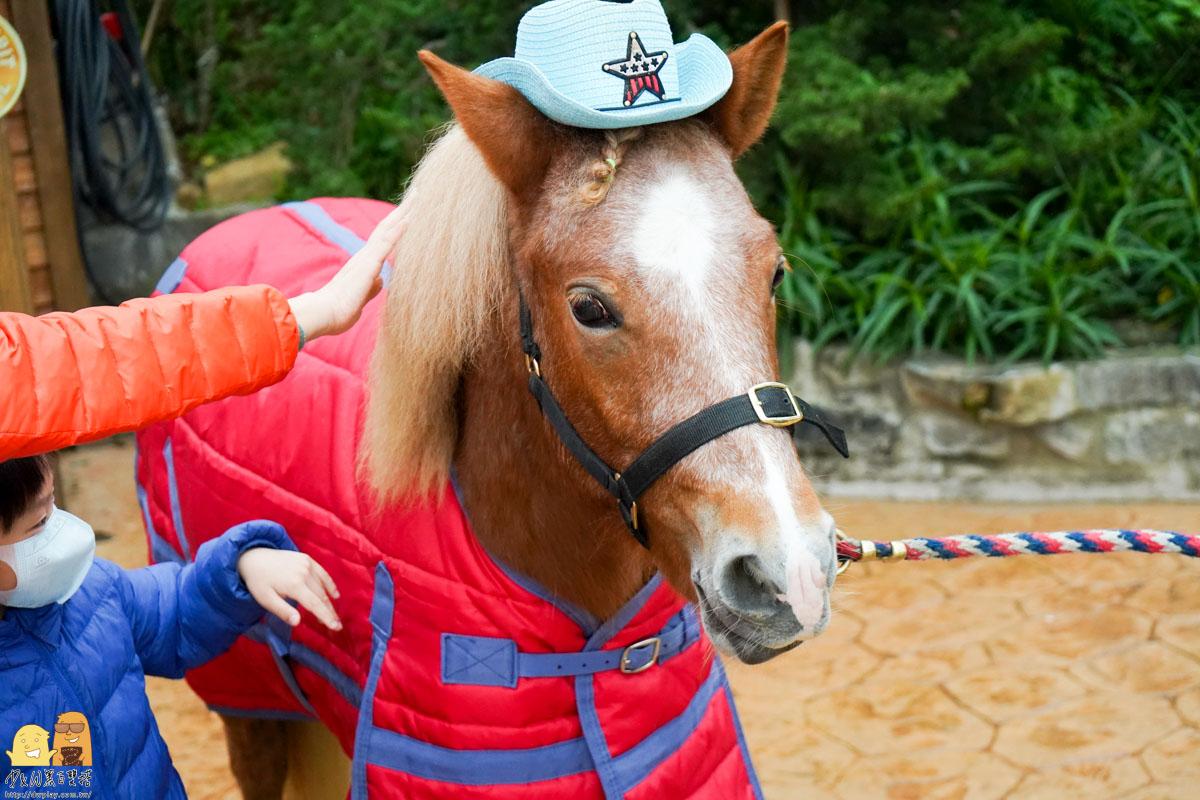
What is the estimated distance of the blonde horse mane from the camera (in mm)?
1635

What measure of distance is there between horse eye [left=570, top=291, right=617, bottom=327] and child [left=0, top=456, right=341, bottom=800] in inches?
25.3

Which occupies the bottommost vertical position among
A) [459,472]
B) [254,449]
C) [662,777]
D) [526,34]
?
[662,777]

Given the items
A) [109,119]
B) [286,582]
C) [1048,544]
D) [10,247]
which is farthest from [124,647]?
[109,119]

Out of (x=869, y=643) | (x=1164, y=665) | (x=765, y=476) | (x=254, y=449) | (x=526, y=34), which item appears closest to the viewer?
(x=765, y=476)

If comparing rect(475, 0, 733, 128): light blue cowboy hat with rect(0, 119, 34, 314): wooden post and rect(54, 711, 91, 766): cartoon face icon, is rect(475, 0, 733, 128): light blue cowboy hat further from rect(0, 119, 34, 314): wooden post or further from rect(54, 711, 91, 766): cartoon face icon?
rect(0, 119, 34, 314): wooden post

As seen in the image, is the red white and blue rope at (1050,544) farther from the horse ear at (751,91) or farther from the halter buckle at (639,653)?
the horse ear at (751,91)

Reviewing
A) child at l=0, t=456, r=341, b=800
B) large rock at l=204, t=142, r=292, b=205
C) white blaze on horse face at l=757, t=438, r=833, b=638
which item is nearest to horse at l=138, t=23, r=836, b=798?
white blaze on horse face at l=757, t=438, r=833, b=638

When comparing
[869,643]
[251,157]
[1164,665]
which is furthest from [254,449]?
[251,157]

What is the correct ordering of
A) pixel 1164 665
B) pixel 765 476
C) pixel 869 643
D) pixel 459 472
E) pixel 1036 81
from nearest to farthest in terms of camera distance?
pixel 765 476 < pixel 459 472 < pixel 1164 665 < pixel 869 643 < pixel 1036 81

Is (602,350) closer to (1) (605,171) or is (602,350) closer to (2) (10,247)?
(1) (605,171)

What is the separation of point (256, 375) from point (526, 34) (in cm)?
62

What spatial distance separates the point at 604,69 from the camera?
1.52m

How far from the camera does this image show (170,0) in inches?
295

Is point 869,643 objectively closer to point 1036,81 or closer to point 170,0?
point 1036,81
